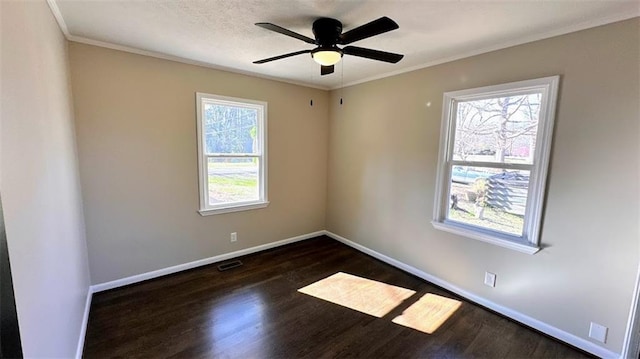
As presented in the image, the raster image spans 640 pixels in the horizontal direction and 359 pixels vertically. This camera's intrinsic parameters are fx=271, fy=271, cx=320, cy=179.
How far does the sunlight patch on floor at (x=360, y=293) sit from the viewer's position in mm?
2633

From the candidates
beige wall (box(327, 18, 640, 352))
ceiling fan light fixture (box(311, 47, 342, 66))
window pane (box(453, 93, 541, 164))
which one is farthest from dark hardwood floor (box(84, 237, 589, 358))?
ceiling fan light fixture (box(311, 47, 342, 66))

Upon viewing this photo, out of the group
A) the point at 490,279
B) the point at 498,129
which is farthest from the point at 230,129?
the point at 490,279

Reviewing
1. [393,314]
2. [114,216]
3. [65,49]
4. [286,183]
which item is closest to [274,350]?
[393,314]

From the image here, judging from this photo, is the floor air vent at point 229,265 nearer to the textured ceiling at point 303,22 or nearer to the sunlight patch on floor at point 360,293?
the sunlight patch on floor at point 360,293

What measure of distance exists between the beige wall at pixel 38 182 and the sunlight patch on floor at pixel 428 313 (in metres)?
2.38

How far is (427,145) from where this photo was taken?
120 inches

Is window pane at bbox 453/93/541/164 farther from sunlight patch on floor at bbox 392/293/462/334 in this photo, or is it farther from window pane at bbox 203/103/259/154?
window pane at bbox 203/103/259/154

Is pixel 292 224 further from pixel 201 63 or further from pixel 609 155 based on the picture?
pixel 609 155

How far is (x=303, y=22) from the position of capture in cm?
205

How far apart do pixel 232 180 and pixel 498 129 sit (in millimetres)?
3052

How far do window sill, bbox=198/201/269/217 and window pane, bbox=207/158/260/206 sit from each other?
3.3 inches

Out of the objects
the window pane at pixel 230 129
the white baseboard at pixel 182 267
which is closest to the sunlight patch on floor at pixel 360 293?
the white baseboard at pixel 182 267

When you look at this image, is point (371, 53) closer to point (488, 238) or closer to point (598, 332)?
point (488, 238)

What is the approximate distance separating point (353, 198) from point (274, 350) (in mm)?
2426
